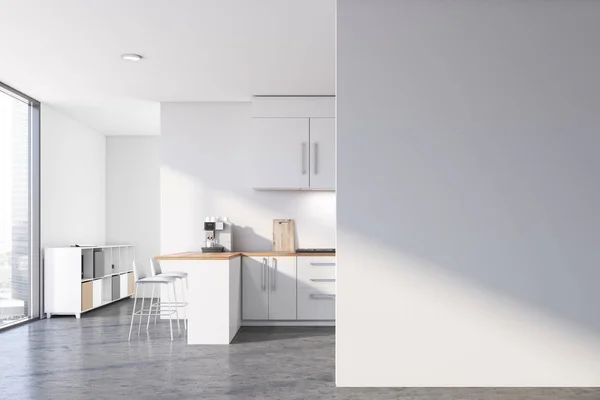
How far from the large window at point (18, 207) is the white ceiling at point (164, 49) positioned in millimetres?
321

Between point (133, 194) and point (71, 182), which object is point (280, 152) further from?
point (133, 194)

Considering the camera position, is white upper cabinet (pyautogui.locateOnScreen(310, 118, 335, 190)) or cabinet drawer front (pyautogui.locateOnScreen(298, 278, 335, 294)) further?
white upper cabinet (pyautogui.locateOnScreen(310, 118, 335, 190))

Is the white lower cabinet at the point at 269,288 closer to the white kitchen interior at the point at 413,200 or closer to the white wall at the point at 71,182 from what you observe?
the white kitchen interior at the point at 413,200

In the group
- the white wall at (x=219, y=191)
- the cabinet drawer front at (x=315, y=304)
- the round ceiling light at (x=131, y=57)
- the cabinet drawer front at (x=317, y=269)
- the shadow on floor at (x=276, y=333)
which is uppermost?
the round ceiling light at (x=131, y=57)

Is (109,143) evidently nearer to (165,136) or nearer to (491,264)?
(165,136)

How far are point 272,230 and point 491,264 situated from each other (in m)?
3.87

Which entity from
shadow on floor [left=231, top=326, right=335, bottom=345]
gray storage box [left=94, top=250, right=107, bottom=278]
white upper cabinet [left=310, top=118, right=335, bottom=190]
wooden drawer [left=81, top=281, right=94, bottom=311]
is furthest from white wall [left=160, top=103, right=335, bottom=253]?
gray storage box [left=94, top=250, right=107, bottom=278]

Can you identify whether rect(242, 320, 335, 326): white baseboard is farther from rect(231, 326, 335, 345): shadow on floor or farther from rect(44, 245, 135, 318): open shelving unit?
rect(44, 245, 135, 318): open shelving unit

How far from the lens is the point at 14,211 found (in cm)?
744

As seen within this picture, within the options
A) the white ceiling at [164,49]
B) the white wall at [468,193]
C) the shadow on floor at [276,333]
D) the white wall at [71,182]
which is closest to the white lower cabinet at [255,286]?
the shadow on floor at [276,333]

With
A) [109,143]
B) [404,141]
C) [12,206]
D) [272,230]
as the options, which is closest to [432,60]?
[404,141]

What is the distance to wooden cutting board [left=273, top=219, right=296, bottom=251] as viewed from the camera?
7836 millimetres

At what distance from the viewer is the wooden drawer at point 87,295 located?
8.28m

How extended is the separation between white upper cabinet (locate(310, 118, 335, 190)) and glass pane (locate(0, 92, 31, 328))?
3.53 metres
